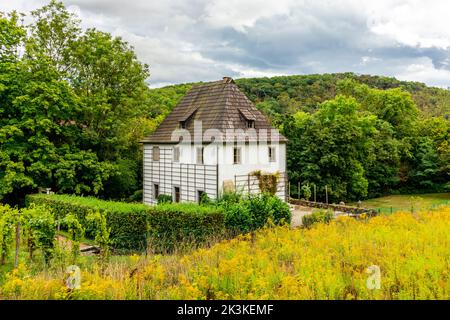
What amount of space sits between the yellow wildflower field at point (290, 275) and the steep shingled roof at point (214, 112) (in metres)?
13.7

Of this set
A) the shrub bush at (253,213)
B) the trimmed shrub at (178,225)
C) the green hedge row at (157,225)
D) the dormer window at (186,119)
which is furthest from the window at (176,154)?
the trimmed shrub at (178,225)

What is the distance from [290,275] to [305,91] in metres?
58.8

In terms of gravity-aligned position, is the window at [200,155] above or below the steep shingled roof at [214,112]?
below

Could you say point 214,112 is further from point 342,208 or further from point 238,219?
point 342,208

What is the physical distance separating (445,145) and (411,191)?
243 inches

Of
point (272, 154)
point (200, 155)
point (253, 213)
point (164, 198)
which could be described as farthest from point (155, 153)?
point (253, 213)

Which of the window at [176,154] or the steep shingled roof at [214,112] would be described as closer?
the steep shingled roof at [214,112]

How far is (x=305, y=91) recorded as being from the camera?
63.6 m

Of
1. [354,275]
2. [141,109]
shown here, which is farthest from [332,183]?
[354,275]

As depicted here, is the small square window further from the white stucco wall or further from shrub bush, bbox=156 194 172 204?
shrub bush, bbox=156 194 172 204

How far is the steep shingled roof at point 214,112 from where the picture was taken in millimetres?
23125

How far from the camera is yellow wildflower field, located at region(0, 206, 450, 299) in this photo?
6.42 m

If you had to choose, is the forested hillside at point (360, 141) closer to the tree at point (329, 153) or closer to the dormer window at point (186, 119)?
the tree at point (329, 153)
